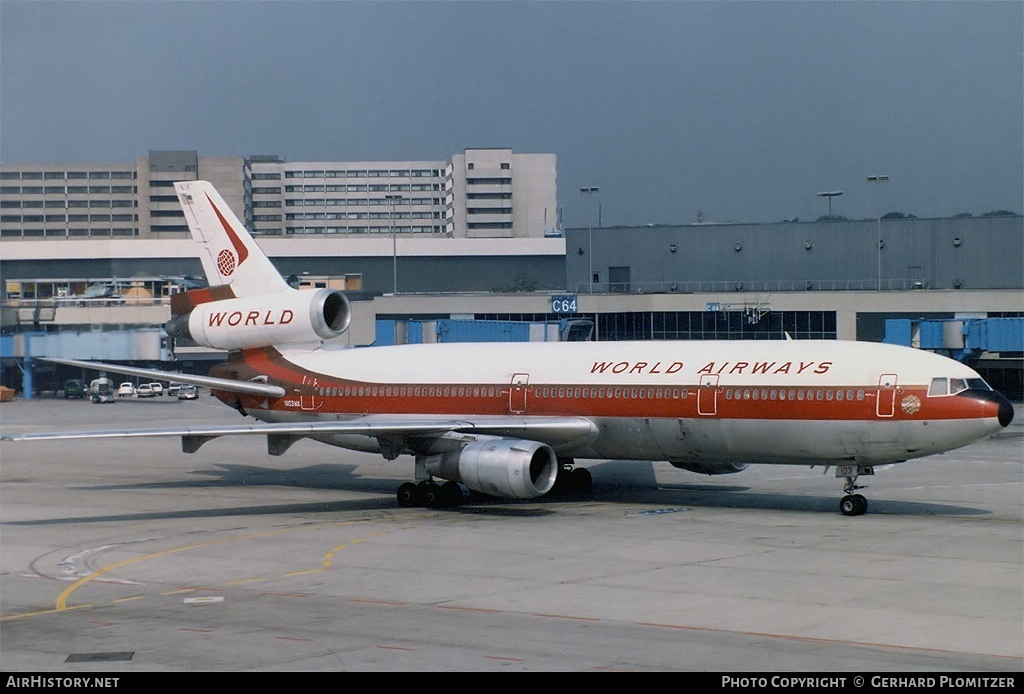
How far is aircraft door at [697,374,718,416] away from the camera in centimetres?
3572

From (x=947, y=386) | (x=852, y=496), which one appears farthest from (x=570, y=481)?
(x=947, y=386)

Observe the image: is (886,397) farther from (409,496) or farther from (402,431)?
(409,496)

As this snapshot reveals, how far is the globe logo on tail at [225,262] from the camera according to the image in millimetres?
45250

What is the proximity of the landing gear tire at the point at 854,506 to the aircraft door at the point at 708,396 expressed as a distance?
4530 mm

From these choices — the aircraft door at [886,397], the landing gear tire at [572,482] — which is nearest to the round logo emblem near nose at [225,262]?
the landing gear tire at [572,482]

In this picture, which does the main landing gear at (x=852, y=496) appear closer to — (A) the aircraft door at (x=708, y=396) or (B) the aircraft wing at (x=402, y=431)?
(A) the aircraft door at (x=708, y=396)

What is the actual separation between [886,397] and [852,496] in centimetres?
320

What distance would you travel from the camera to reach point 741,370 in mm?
35812

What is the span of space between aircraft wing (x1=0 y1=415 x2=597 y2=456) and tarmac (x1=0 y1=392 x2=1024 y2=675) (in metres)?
2.26

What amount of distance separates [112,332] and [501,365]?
181 ft

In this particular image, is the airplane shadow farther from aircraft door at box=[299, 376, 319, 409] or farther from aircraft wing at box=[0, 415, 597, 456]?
aircraft door at box=[299, 376, 319, 409]

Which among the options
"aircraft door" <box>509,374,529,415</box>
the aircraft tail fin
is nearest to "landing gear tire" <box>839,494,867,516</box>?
"aircraft door" <box>509,374,529,415</box>

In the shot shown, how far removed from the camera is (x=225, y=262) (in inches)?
1786
